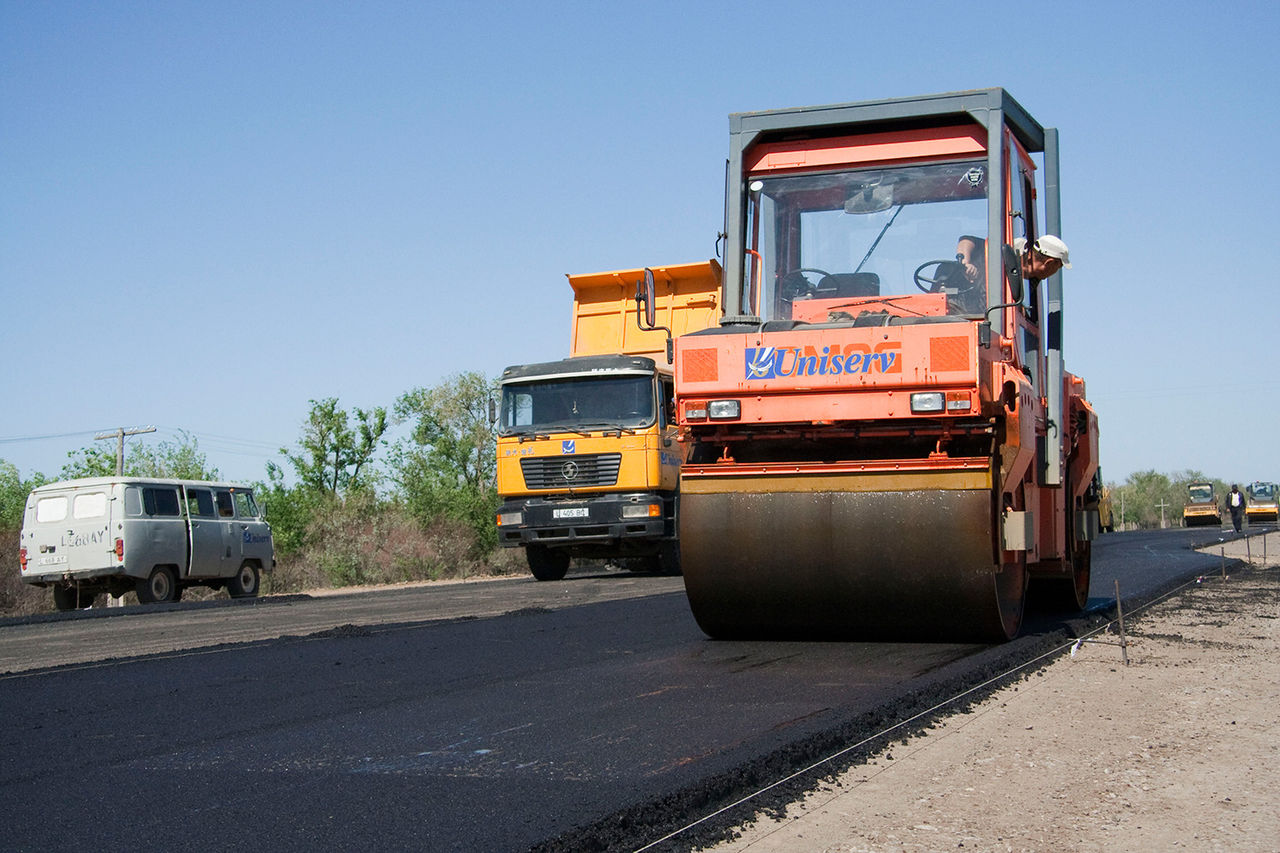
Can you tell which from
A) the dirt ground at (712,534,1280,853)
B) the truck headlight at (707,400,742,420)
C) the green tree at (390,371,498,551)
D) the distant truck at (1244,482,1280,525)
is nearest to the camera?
the dirt ground at (712,534,1280,853)

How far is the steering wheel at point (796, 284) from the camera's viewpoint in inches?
371

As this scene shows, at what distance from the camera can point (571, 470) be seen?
66.0ft

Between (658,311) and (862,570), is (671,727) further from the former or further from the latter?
(658,311)

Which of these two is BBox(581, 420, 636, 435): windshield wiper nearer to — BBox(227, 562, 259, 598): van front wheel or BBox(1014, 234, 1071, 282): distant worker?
BBox(227, 562, 259, 598): van front wheel

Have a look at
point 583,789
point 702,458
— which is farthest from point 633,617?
point 583,789

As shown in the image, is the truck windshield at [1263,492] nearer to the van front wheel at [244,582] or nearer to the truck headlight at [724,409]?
the van front wheel at [244,582]

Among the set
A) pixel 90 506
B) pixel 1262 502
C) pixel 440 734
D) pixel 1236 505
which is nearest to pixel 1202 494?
pixel 1262 502

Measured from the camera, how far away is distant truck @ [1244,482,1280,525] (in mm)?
70000

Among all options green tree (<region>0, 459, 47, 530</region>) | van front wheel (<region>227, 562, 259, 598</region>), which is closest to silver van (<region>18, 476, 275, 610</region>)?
van front wheel (<region>227, 562, 259, 598</region>)

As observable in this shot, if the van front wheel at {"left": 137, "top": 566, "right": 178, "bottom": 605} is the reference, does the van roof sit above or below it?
above

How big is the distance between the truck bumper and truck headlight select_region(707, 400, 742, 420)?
11399mm

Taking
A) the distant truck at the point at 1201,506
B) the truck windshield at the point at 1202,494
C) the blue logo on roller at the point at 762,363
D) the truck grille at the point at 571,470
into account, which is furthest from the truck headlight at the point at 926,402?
the truck windshield at the point at 1202,494

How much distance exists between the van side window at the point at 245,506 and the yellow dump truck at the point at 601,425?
5020 mm

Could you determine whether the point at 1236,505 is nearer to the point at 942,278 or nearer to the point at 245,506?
the point at 245,506
